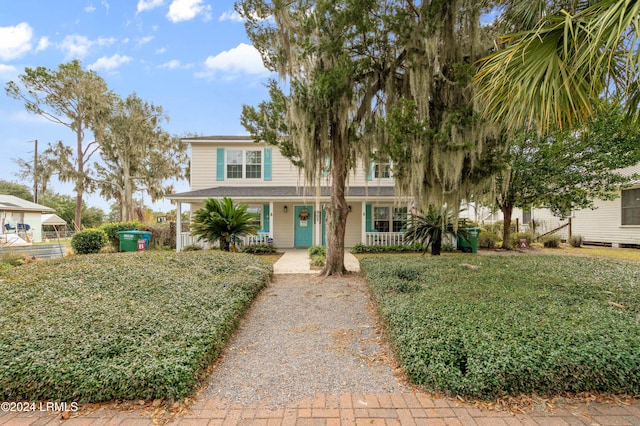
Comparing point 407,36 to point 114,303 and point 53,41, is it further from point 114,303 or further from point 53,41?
point 53,41

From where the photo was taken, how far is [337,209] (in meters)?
6.37

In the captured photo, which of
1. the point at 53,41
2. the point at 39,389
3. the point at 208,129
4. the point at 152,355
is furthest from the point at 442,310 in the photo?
the point at 208,129

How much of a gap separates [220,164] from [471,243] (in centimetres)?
1051

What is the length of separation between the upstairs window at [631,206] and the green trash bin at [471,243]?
6.70 meters

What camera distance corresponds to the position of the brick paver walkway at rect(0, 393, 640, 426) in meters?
1.91

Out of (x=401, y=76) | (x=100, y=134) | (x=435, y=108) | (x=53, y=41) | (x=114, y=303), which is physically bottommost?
(x=114, y=303)

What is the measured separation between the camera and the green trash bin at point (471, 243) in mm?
10102

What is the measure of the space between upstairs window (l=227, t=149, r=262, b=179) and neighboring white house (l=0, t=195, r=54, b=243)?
1336cm

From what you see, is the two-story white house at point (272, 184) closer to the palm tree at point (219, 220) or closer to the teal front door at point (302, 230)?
the teal front door at point (302, 230)

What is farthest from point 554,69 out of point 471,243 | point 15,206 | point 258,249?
point 15,206

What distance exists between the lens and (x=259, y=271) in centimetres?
572

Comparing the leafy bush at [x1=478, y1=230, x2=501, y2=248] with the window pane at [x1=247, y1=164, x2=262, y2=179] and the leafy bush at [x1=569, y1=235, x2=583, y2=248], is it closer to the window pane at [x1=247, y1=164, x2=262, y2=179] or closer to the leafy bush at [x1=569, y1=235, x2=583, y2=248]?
the leafy bush at [x1=569, y1=235, x2=583, y2=248]

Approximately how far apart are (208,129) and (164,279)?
18.2m

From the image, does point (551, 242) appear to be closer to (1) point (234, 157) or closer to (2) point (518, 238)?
(2) point (518, 238)
